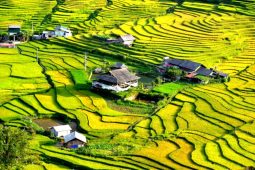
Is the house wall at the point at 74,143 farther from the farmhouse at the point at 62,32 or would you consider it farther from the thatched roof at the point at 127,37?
the farmhouse at the point at 62,32

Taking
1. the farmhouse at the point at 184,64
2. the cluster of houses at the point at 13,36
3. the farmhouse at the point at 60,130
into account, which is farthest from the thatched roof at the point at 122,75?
the cluster of houses at the point at 13,36

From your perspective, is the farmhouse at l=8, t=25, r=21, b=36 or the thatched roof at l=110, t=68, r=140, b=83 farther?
the farmhouse at l=8, t=25, r=21, b=36

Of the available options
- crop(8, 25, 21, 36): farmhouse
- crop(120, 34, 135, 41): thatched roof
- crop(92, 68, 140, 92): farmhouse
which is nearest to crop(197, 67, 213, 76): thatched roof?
crop(92, 68, 140, 92): farmhouse

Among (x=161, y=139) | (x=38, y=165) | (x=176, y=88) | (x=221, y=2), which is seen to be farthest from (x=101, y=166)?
(x=221, y=2)

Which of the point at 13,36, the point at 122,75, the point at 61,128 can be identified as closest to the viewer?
the point at 61,128

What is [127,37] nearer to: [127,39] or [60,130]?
[127,39]

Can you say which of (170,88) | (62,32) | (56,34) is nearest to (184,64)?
(170,88)

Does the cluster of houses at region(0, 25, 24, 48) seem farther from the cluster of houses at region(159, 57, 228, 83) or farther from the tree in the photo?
the tree

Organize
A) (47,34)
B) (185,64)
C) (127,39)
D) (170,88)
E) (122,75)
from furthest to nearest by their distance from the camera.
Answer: (47,34) < (127,39) < (185,64) < (170,88) < (122,75)
